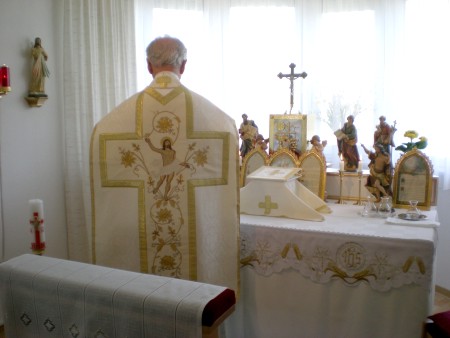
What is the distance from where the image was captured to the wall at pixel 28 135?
3.50m

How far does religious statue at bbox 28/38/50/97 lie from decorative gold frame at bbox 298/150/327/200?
217 centimetres

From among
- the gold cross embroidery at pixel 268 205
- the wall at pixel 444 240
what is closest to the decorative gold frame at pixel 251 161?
the gold cross embroidery at pixel 268 205

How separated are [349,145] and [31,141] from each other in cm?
259

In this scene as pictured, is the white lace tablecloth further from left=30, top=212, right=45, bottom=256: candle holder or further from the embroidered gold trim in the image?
left=30, top=212, right=45, bottom=256: candle holder

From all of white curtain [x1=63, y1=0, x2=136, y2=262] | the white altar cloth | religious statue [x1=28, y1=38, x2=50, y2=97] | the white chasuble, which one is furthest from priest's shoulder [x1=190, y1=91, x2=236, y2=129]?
white curtain [x1=63, y1=0, x2=136, y2=262]

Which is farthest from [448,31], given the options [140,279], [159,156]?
[140,279]

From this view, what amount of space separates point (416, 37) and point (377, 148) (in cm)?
192

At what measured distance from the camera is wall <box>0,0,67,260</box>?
350 cm

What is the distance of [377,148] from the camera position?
9.38 ft

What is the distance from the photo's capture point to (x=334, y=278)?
7.90 feet

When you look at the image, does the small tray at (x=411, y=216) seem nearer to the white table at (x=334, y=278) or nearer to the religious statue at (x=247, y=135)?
the white table at (x=334, y=278)

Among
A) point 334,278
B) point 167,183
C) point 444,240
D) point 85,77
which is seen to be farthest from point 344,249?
point 85,77

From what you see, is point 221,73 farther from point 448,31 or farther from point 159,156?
point 159,156

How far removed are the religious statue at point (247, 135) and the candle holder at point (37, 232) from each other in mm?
1781
